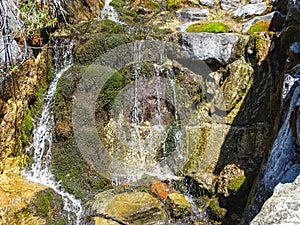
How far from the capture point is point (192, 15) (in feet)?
37.4

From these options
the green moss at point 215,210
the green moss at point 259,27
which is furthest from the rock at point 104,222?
the green moss at point 259,27

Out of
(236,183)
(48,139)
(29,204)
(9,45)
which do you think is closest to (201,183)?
(236,183)

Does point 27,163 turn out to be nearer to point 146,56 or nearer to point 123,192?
point 123,192

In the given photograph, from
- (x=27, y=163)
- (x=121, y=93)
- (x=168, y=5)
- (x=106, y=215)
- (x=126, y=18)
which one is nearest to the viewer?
(x=106, y=215)

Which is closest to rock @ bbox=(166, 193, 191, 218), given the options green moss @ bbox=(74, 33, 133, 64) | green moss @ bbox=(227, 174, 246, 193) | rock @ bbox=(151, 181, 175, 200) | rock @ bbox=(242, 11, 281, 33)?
rock @ bbox=(151, 181, 175, 200)

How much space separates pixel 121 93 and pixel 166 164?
2191mm

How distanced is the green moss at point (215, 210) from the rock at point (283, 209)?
3729 mm

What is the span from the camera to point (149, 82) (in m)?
8.38

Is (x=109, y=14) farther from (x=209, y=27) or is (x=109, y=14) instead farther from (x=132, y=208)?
(x=132, y=208)

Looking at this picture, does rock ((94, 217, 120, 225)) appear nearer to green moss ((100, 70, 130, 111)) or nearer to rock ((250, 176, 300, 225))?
green moss ((100, 70, 130, 111))

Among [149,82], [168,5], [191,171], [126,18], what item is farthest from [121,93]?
[168,5]

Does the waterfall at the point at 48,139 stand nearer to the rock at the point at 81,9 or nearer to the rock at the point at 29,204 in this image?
the rock at the point at 29,204

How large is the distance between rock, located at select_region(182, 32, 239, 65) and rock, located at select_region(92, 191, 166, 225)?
3860 mm

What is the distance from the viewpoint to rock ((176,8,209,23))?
37.0 ft
